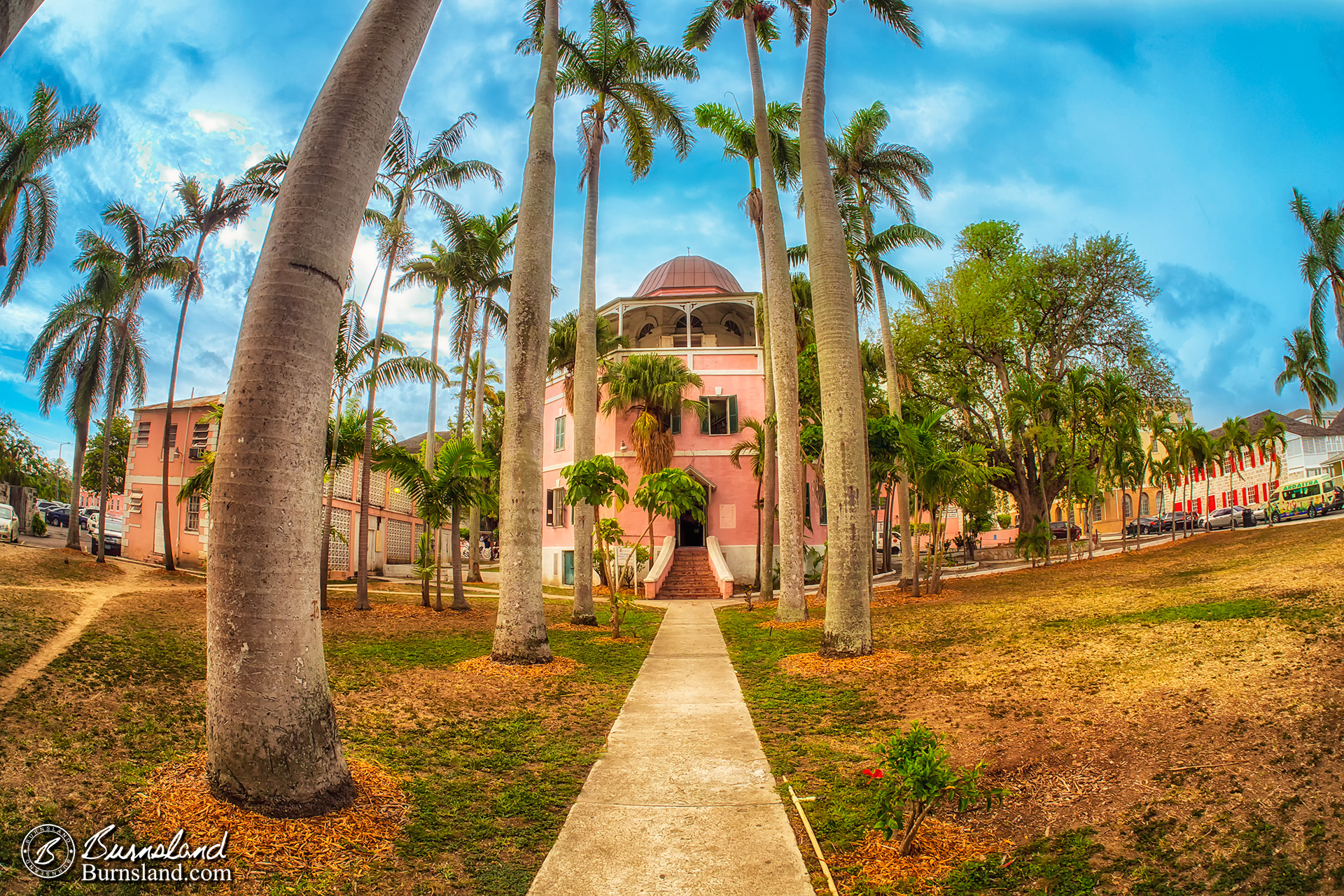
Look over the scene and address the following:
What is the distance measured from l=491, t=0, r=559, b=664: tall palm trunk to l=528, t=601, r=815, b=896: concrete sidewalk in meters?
2.48

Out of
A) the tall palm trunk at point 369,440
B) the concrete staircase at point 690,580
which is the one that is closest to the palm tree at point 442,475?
the tall palm trunk at point 369,440

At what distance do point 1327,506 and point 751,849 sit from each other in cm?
4327

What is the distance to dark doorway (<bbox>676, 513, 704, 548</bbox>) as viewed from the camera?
31.2m

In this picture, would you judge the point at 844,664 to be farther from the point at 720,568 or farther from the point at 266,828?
the point at 720,568

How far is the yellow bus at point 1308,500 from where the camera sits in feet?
112

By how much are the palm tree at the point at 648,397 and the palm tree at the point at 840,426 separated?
649 inches

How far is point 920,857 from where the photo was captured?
406 cm

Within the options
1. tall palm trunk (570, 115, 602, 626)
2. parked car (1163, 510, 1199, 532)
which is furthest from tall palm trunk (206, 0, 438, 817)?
parked car (1163, 510, 1199, 532)

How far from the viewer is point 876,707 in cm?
746

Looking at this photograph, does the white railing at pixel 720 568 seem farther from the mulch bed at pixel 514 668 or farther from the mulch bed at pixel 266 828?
the mulch bed at pixel 266 828

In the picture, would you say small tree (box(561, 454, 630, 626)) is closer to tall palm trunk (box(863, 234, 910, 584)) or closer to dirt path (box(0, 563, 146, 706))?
dirt path (box(0, 563, 146, 706))

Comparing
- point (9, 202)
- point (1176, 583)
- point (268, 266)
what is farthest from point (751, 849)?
point (9, 202)

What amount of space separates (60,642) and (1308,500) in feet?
154

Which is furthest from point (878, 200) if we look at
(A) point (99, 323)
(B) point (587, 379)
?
(A) point (99, 323)
